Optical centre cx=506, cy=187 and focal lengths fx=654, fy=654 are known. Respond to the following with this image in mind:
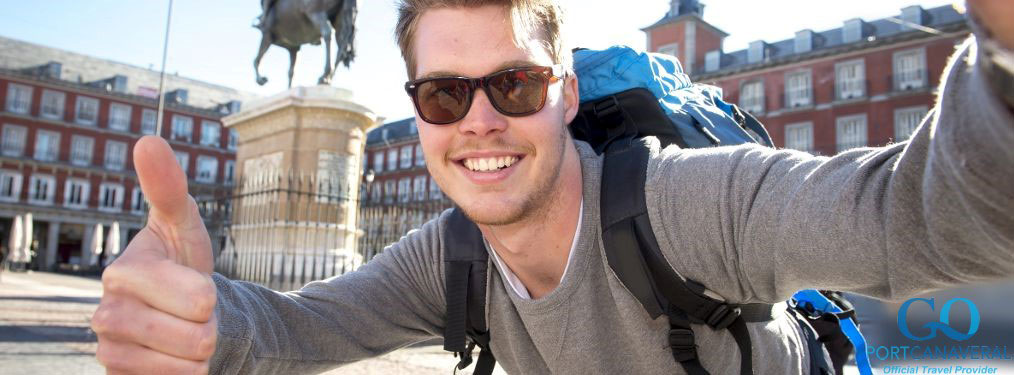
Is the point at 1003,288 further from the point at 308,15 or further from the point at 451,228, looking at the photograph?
the point at 308,15

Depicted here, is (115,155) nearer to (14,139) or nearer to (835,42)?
(14,139)

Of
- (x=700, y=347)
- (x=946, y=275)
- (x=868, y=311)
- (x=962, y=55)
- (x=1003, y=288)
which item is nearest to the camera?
(x=962, y=55)

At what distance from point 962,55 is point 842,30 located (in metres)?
37.7

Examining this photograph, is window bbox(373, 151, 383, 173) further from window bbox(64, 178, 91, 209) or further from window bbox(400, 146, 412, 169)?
window bbox(64, 178, 91, 209)

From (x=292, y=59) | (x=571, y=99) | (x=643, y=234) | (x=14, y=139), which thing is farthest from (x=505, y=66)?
(x=14, y=139)

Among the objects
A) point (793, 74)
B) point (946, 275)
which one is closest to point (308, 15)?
point (946, 275)

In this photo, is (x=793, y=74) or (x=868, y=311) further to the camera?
(x=793, y=74)

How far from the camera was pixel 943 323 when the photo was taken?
10.4 feet

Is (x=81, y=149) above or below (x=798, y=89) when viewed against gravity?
below

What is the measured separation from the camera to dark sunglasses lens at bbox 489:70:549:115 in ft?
5.97

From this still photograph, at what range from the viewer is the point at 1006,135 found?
698 millimetres

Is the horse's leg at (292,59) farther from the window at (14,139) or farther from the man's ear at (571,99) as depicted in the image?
the window at (14,139)

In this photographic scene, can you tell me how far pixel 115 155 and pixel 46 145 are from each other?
3935mm

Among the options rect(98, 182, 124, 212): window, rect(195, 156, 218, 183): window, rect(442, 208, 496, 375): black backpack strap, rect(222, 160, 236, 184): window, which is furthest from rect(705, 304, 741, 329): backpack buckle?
rect(195, 156, 218, 183): window
